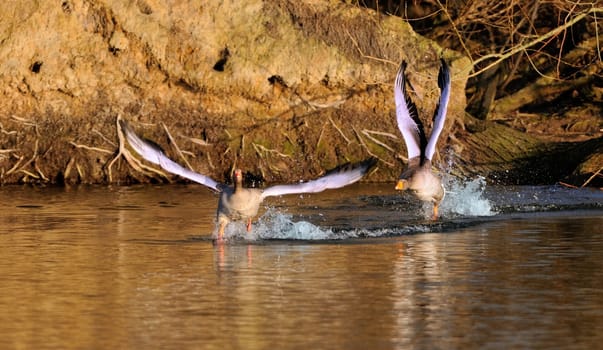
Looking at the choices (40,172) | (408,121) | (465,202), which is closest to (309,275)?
(408,121)

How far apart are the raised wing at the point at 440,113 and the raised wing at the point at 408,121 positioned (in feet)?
0.56

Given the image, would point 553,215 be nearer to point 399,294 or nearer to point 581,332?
point 399,294

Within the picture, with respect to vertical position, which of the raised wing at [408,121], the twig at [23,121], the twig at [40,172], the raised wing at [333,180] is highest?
the twig at [23,121]

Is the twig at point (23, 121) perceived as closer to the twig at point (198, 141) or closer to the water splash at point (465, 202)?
the twig at point (198, 141)

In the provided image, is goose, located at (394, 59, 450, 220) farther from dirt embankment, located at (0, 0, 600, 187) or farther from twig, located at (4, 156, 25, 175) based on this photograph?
twig, located at (4, 156, 25, 175)

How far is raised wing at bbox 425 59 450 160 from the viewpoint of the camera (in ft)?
53.7

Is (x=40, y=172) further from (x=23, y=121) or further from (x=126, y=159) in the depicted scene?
(x=126, y=159)

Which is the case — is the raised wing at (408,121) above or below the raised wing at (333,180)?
above

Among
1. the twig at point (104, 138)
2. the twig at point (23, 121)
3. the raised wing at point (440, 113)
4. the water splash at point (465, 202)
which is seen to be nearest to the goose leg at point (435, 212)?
the water splash at point (465, 202)

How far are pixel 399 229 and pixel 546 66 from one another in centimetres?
1099

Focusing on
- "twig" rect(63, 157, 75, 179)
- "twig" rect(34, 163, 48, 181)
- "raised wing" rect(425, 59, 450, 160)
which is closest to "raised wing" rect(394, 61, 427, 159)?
"raised wing" rect(425, 59, 450, 160)

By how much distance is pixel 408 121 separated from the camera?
16.5 meters

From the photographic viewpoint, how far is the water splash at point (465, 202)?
16.6 m

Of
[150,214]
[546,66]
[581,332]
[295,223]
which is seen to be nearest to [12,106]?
[150,214]
